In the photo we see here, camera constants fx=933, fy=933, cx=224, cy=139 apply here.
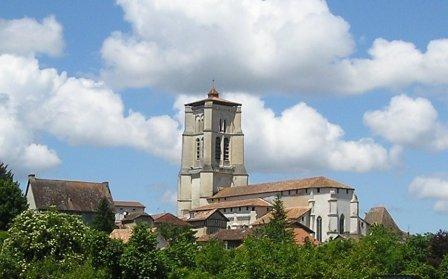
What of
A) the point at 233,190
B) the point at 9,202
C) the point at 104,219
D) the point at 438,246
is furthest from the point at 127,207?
the point at 438,246

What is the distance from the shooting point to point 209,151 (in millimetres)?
144750

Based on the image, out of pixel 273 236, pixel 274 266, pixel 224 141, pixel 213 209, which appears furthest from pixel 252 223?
pixel 274 266

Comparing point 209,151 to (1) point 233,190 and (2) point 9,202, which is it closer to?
(1) point 233,190

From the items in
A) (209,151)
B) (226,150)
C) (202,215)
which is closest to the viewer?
(202,215)

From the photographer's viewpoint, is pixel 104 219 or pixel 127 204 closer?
pixel 104 219

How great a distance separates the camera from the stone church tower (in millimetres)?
142875

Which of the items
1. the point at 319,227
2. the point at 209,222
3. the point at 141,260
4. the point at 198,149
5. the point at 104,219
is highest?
the point at 198,149

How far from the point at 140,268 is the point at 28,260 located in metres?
8.67

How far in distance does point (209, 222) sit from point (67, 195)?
71.5 feet

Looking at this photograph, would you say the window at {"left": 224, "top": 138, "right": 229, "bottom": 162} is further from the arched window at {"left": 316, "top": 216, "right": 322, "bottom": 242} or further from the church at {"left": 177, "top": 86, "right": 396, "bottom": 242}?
the arched window at {"left": 316, "top": 216, "right": 322, "bottom": 242}

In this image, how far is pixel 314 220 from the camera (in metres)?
120

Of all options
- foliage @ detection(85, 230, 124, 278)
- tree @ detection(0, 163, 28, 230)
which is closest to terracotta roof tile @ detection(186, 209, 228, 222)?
tree @ detection(0, 163, 28, 230)

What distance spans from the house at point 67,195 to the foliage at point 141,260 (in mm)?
61381

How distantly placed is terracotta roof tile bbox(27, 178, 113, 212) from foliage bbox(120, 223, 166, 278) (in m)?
62.1
